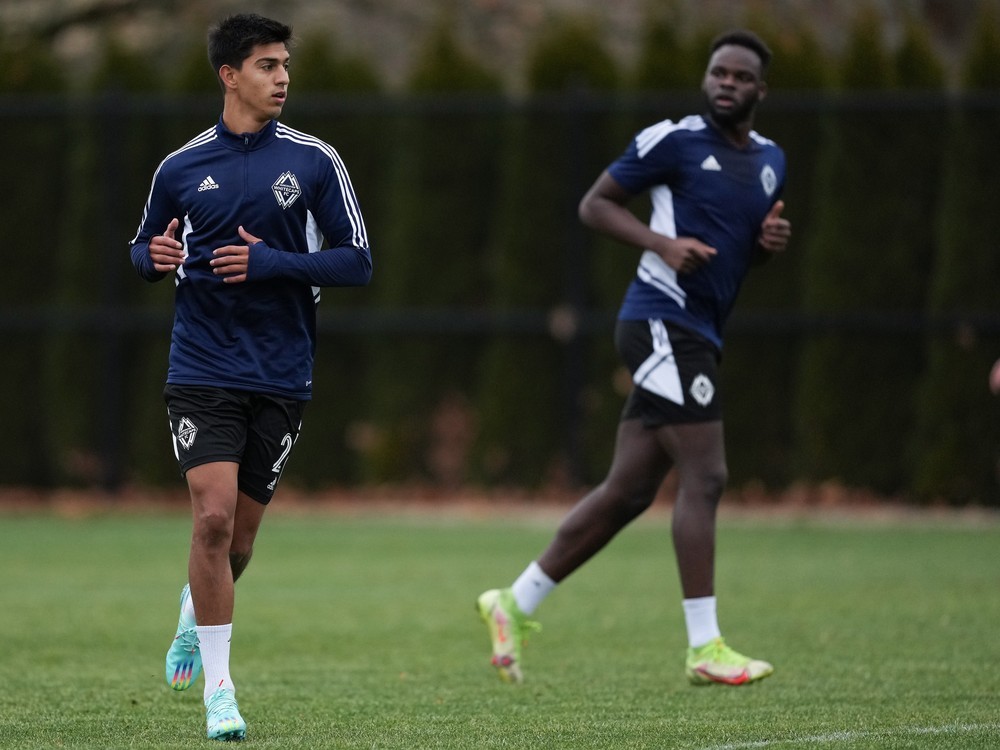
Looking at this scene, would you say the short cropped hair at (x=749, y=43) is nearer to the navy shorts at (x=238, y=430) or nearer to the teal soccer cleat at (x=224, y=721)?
the navy shorts at (x=238, y=430)

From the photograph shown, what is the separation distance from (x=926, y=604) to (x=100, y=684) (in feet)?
13.5

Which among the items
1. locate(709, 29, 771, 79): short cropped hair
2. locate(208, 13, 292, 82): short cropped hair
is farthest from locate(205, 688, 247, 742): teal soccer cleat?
locate(709, 29, 771, 79): short cropped hair

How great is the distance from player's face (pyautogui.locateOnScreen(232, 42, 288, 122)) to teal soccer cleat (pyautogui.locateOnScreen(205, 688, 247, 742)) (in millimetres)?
1774

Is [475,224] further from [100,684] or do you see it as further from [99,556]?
[100,684]

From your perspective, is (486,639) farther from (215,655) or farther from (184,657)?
(215,655)

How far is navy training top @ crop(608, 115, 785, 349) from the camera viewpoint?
6.38 m

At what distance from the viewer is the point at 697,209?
21.0ft

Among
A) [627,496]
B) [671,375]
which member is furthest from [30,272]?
[671,375]

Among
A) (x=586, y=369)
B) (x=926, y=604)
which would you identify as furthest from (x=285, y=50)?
(x=586, y=369)

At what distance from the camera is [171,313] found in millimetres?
13992

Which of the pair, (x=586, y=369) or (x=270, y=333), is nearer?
(x=270, y=333)

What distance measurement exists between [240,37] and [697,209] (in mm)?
1932

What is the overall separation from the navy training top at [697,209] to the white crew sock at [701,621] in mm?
962

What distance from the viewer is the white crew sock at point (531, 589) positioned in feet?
21.2
